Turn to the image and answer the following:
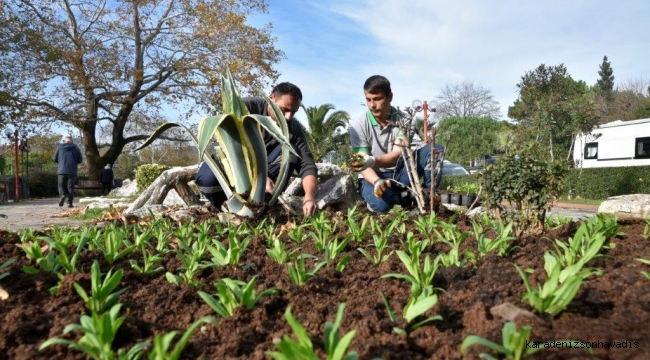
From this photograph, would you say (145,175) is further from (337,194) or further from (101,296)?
(101,296)

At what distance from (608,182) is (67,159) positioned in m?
18.4

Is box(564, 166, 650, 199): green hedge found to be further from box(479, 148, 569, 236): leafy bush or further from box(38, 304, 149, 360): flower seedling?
box(38, 304, 149, 360): flower seedling

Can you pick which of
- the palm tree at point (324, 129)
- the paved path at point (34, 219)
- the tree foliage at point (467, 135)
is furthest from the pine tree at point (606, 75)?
the paved path at point (34, 219)

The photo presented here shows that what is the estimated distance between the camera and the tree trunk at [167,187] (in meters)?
5.86

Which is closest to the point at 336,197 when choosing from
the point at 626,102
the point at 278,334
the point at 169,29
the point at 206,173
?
the point at 206,173

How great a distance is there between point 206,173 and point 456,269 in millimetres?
3378

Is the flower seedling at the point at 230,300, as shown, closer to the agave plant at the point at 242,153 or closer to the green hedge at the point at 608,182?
the agave plant at the point at 242,153

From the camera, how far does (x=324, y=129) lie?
3061 cm

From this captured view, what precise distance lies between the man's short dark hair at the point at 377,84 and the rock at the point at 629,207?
209cm

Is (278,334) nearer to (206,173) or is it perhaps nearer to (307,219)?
(307,219)

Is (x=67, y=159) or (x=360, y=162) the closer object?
(x=360, y=162)

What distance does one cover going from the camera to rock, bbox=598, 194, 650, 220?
124 inches

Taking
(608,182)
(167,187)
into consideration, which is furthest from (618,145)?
(167,187)

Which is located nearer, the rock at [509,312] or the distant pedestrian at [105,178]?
the rock at [509,312]
